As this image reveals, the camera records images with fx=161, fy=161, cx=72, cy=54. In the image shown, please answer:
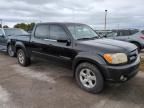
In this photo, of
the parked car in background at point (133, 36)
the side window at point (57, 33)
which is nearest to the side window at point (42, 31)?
the side window at point (57, 33)

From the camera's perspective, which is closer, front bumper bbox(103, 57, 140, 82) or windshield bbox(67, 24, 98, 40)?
front bumper bbox(103, 57, 140, 82)

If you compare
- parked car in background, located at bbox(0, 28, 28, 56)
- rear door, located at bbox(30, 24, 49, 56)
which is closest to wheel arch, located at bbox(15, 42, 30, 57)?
rear door, located at bbox(30, 24, 49, 56)

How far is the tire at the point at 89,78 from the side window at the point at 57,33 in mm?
1078

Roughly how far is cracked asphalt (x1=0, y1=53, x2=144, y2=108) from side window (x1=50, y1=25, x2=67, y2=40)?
719 mm

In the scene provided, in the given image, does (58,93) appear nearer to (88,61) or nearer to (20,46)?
(88,61)

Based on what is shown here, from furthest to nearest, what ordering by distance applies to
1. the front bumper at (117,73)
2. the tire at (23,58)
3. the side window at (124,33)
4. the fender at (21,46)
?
the side window at (124,33) < the tire at (23,58) < the fender at (21,46) < the front bumper at (117,73)

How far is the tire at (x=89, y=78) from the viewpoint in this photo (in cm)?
397

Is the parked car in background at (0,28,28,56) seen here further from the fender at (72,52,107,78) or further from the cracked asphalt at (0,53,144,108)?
the fender at (72,52,107,78)

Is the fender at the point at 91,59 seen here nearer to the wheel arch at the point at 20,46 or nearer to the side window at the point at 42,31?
the side window at the point at 42,31

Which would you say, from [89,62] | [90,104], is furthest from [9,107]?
[89,62]

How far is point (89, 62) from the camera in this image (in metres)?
4.13

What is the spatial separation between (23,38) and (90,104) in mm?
4174

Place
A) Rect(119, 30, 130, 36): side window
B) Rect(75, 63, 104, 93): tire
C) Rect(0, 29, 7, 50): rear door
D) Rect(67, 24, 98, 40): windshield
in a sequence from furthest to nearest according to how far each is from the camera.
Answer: Rect(119, 30, 130, 36): side window
Rect(0, 29, 7, 50): rear door
Rect(67, 24, 98, 40): windshield
Rect(75, 63, 104, 93): tire

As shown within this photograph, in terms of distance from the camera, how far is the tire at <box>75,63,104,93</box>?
3969 mm
